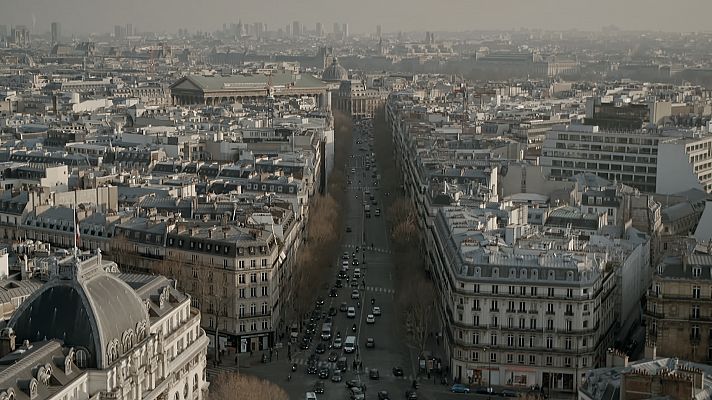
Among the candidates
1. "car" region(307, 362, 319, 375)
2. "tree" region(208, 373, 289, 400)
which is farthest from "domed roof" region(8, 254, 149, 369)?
"car" region(307, 362, 319, 375)

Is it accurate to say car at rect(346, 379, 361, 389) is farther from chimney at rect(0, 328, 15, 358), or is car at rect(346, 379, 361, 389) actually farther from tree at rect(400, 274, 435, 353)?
chimney at rect(0, 328, 15, 358)

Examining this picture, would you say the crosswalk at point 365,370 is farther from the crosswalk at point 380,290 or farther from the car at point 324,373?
the crosswalk at point 380,290

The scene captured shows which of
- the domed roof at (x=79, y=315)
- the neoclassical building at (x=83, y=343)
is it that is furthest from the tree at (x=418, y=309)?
the domed roof at (x=79, y=315)

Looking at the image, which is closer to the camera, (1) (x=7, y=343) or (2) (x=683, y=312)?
(1) (x=7, y=343)

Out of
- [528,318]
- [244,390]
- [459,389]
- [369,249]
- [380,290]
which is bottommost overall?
[369,249]

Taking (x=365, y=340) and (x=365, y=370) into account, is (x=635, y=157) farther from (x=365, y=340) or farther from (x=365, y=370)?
(x=365, y=370)

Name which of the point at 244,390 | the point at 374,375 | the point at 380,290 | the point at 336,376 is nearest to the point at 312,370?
the point at 336,376

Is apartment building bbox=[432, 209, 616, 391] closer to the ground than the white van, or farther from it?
farther from it
